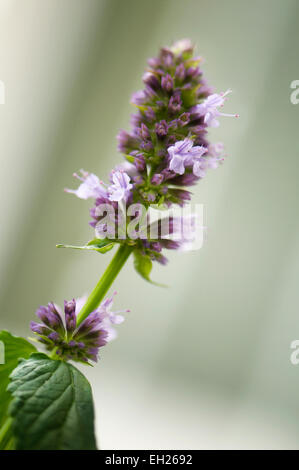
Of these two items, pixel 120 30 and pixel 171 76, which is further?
pixel 120 30

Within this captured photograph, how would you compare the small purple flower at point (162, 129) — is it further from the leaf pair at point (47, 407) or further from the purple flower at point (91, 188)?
the leaf pair at point (47, 407)

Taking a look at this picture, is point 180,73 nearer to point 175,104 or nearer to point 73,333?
point 175,104

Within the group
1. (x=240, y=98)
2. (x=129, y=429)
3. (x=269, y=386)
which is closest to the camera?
(x=129, y=429)

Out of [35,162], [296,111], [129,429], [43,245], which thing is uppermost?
[296,111]

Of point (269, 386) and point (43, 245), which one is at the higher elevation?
point (43, 245)

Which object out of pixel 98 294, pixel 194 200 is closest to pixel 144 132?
pixel 98 294
